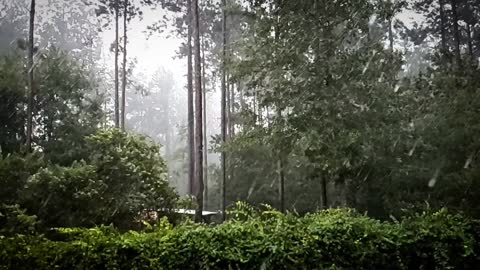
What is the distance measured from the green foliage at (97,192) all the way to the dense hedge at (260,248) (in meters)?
4.87

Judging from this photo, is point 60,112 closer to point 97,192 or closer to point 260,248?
point 97,192

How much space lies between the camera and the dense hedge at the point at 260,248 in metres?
4.78

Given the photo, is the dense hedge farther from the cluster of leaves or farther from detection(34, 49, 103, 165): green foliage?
detection(34, 49, 103, 165): green foliage

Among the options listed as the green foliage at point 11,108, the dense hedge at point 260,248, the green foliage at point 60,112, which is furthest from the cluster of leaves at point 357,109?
the green foliage at point 11,108

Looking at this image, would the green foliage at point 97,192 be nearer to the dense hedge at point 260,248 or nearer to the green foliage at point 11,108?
the dense hedge at point 260,248

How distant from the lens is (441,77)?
13.0 metres

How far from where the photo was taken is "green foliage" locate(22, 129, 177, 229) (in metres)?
10.0

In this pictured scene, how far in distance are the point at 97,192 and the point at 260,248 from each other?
627 centimetres

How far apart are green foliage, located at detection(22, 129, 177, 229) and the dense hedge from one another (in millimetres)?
4867

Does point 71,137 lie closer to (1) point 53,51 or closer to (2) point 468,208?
(1) point 53,51

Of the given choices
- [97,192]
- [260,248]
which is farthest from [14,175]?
[260,248]

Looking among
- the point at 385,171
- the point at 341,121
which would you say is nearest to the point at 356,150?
the point at 341,121

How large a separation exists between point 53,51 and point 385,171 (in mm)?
15465

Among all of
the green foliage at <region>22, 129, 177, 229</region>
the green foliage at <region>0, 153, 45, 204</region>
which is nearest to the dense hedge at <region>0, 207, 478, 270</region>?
the green foliage at <region>22, 129, 177, 229</region>
